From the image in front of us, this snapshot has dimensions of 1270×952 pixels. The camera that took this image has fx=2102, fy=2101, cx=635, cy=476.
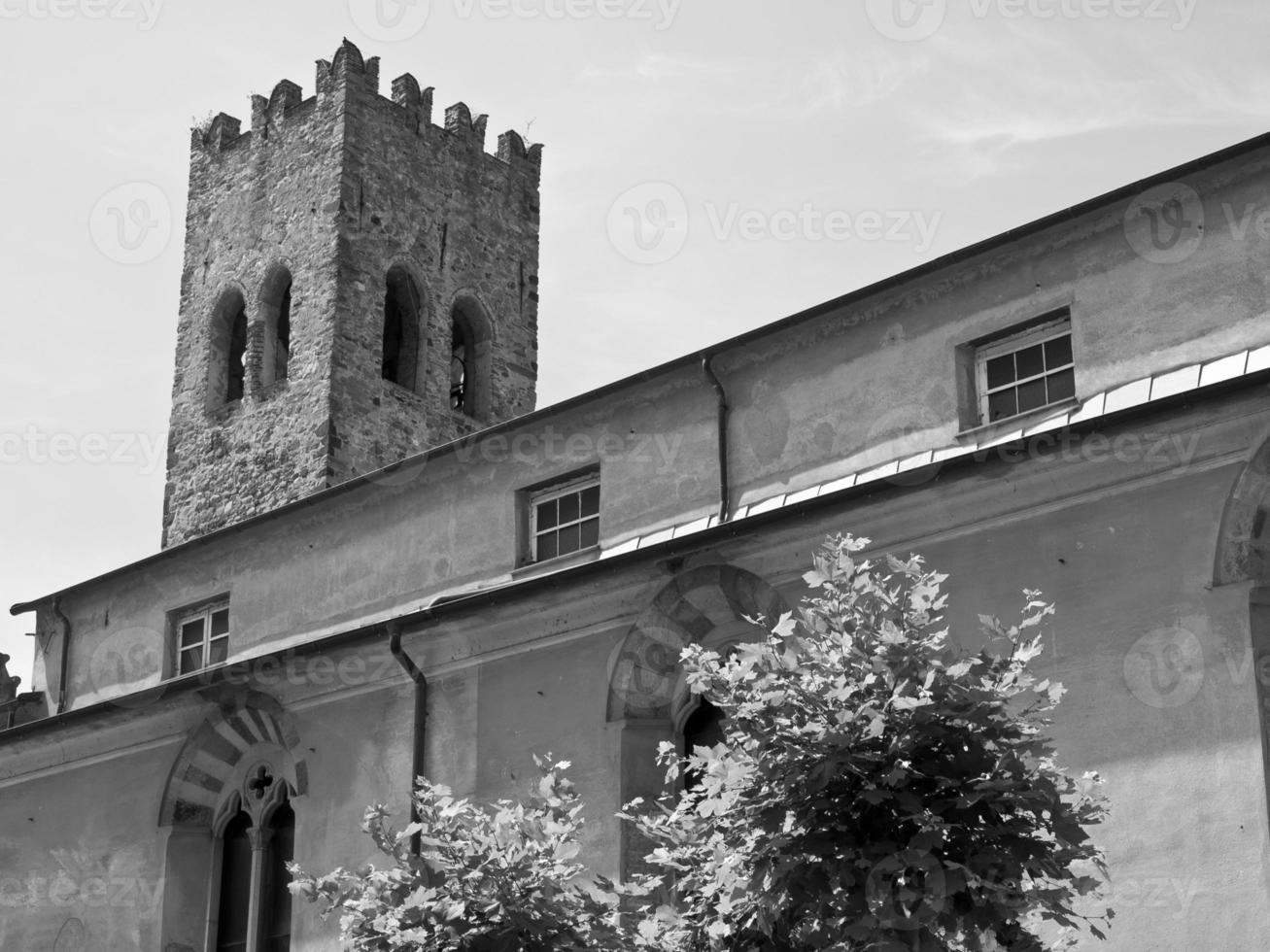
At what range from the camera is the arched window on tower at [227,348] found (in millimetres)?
36812

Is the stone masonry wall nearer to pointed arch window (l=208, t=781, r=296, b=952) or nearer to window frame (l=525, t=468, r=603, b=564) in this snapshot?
pointed arch window (l=208, t=781, r=296, b=952)

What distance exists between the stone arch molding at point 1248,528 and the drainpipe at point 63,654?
15.2 meters

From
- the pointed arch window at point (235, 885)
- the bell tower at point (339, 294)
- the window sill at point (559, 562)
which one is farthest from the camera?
the bell tower at point (339, 294)

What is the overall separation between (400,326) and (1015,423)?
69.2 ft

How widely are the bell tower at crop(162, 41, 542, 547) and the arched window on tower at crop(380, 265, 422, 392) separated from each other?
3 centimetres

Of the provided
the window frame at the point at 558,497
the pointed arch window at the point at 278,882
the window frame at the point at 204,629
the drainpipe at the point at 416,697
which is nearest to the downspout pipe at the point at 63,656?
the window frame at the point at 204,629

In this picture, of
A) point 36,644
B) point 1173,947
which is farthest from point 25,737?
point 1173,947

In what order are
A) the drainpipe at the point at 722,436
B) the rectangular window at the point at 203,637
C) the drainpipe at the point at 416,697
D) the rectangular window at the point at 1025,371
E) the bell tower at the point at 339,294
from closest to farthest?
the rectangular window at the point at 1025,371 → the drainpipe at the point at 722,436 → the drainpipe at the point at 416,697 → the rectangular window at the point at 203,637 → the bell tower at the point at 339,294

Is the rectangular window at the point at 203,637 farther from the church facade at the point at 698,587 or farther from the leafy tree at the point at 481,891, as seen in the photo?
the leafy tree at the point at 481,891

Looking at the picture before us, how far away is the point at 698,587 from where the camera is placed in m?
17.8

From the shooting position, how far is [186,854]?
72.1 feet

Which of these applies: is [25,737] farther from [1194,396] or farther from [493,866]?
[1194,396]

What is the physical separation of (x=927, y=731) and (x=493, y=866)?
336 centimetres

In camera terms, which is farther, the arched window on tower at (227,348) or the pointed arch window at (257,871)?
the arched window on tower at (227,348)
